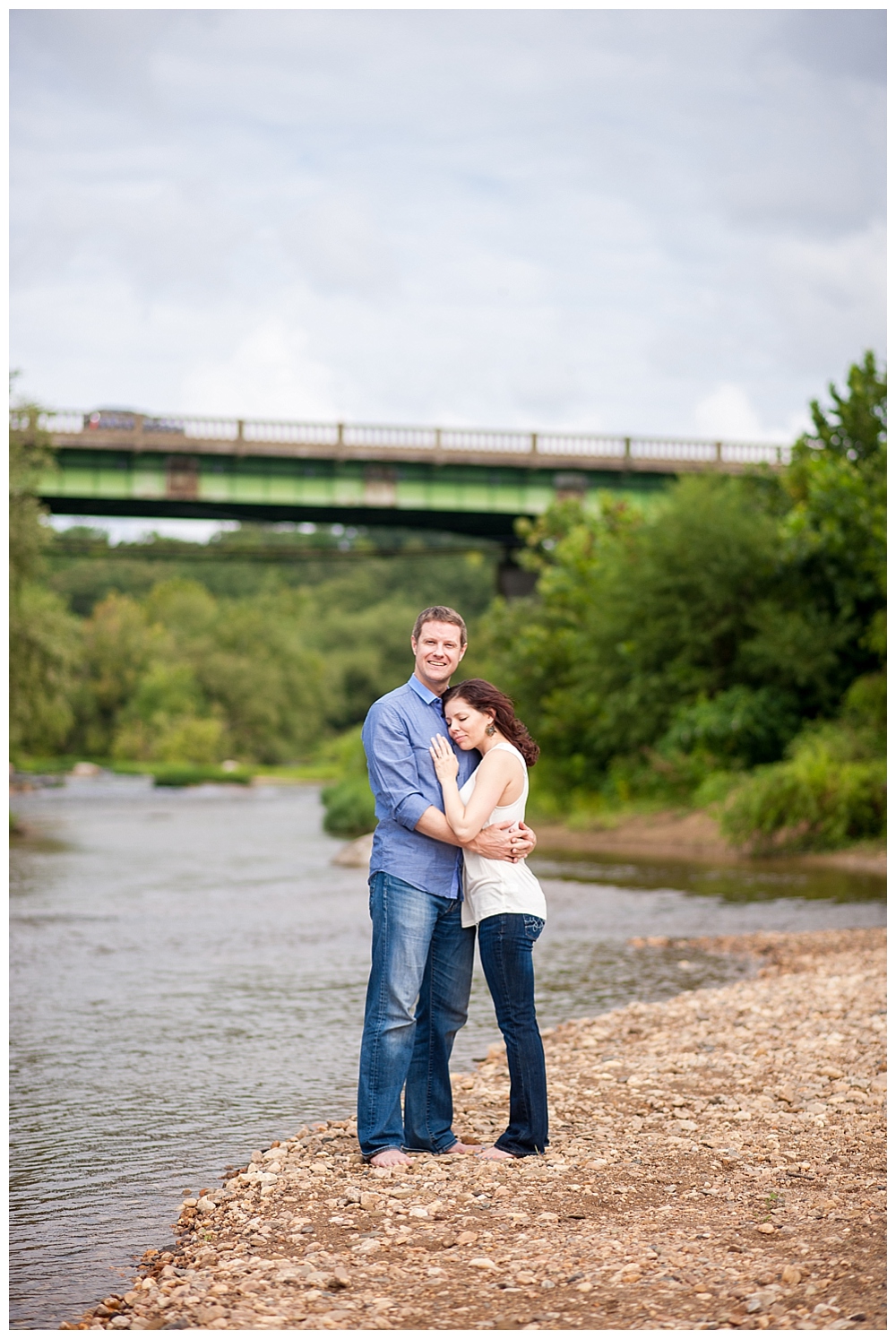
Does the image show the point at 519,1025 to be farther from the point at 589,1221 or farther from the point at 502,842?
the point at 589,1221

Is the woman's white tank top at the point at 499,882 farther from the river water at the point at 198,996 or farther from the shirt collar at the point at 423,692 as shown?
the river water at the point at 198,996

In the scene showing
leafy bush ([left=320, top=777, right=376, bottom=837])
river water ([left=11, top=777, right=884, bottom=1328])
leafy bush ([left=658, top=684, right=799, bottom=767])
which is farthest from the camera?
leafy bush ([left=320, top=777, right=376, bottom=837])

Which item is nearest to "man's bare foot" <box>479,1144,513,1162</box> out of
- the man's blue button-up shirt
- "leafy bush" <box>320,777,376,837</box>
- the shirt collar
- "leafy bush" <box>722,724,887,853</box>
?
the man's blue button-up shirt

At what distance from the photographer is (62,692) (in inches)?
1205

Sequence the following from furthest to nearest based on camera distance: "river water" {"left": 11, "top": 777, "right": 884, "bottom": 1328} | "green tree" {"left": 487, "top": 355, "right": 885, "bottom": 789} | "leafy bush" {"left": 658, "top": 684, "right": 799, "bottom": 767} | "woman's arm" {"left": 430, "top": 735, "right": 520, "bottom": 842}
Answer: "leafy bush" {"left": 658, "top": 684, "right": 799, "bottom": 767} < "green tree" {"left": 487, "top": 355, "right": 885, "bottom": 789} < "river water" {"left": 11, "top": 777, "right": 884, "bottom": 1328} < "woman's arm" {"left": 430, "top": 735, "right": 520, "bottom": 842}

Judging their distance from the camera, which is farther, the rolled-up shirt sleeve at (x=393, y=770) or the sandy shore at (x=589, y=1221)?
the rolled-up shirt sleeve at (x=393, y=770)

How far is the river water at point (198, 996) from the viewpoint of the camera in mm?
6473

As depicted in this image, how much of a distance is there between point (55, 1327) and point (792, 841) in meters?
22.5

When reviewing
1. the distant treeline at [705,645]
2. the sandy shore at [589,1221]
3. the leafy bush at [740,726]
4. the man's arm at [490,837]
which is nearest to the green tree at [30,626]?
the distant treeline at [705,645]

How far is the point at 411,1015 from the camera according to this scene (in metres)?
6.27

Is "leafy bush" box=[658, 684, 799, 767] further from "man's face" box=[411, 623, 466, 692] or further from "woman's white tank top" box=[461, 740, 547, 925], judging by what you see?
"man's face" box=[411, 623, 466, 692]

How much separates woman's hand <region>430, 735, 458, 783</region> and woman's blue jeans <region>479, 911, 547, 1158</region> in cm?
69

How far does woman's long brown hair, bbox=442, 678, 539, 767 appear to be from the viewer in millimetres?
6375

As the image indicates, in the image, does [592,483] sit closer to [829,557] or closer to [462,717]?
[829,557]
